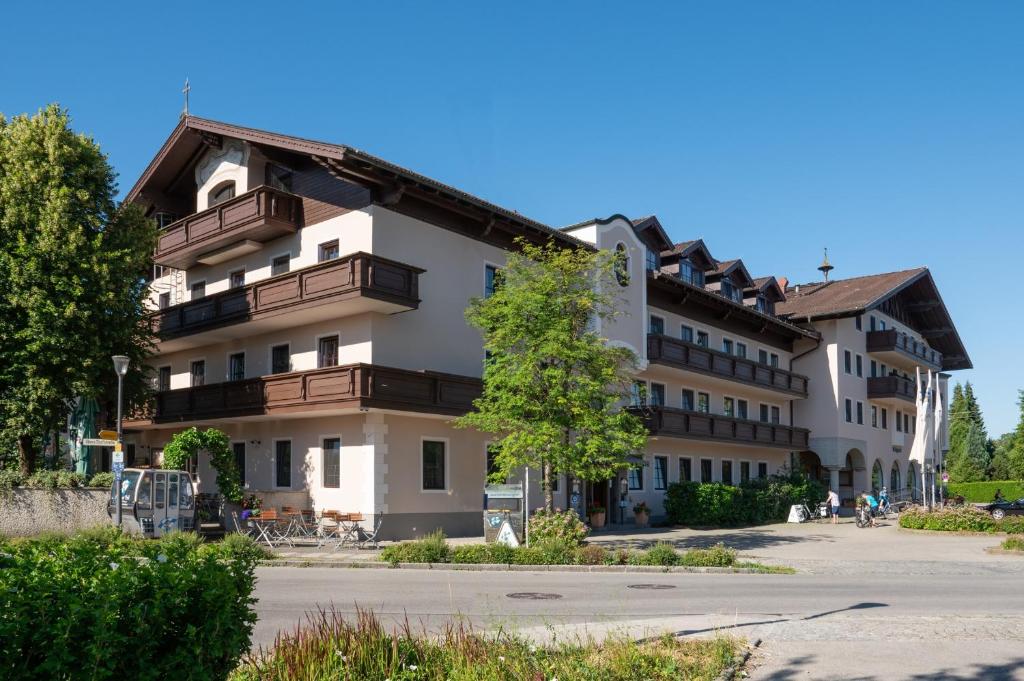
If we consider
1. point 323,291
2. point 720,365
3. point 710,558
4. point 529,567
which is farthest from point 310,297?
point 720,365

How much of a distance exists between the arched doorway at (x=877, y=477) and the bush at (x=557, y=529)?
3562 centimetres

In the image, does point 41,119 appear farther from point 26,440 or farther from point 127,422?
point 127,422

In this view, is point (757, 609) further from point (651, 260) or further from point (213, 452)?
point (651, 260)

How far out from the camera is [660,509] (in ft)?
126

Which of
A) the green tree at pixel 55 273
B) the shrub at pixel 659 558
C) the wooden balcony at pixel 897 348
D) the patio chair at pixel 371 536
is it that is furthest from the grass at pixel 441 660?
the wooden balcony at pixel 897 348

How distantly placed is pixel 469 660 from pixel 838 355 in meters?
45.8

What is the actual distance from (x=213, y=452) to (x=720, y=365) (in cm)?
2312

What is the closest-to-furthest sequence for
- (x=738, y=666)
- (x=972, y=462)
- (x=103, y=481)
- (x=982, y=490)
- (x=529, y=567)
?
(x=738, y=666) → (x=529, y=567) → (x=103, y=481) → (x=982, y=490) → (x=972, y=462)

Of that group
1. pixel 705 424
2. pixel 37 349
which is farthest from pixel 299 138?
pixel 705 424

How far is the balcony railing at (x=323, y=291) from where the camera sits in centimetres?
2462

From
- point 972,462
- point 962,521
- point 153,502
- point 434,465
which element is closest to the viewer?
point 153,502

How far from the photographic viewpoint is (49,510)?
2375 cm

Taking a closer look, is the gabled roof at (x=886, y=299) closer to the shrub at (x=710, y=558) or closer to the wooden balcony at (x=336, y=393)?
the wooden balcony at (x=336, y=393)

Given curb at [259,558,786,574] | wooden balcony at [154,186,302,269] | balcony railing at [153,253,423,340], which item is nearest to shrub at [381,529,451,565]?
curb at [259,558,786,574]
